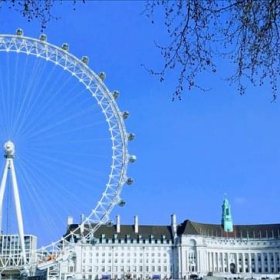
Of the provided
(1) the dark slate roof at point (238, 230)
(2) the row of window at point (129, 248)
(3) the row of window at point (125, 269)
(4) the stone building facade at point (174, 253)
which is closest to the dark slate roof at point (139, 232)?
(4) the stone building facade at point (174, 253)

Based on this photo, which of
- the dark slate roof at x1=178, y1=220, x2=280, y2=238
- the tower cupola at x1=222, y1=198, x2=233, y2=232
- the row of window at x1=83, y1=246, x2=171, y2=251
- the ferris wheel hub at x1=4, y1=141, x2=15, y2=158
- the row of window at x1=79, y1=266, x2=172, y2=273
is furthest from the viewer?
the tower cupola at x1=222, y1=198, x2=233, y2=232

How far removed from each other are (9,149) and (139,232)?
202 ft

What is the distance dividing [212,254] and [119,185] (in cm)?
6251

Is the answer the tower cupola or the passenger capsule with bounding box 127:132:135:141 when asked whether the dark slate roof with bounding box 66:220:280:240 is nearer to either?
the tower cupola

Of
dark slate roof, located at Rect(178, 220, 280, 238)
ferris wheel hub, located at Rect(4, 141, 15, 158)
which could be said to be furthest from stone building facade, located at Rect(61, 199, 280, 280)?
ferris wheel hub, located at Rect(4, 141, 15, 158)

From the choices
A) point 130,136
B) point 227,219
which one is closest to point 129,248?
point 227,219

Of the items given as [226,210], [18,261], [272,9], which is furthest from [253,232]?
[272,9]

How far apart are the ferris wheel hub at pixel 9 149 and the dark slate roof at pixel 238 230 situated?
61.7 m

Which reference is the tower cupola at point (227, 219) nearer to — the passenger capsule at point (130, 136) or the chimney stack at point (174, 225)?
the chimney stack at point (174, 225)

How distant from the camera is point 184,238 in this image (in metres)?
95.1

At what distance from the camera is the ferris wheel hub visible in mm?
39562

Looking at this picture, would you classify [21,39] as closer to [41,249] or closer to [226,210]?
[41,249]

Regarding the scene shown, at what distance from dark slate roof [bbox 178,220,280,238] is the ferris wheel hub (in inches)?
2428

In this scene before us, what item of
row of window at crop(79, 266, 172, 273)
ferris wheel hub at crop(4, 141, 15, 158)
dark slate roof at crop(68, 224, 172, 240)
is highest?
dark slate roof at crop(68, 224, 172, 240)
